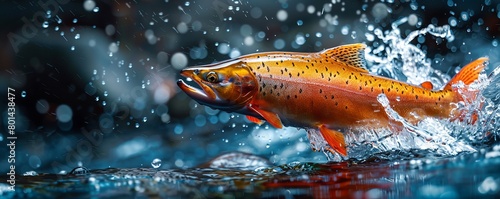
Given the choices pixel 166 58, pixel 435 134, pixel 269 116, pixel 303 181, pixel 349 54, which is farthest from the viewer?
pixel 166 58

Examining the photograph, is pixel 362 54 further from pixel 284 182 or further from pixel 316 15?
pixel 316 15

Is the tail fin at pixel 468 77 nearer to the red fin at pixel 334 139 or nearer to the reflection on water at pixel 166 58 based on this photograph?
the red fin at pixel 334 139

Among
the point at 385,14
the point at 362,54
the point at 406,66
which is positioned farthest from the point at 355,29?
the point at 362,54

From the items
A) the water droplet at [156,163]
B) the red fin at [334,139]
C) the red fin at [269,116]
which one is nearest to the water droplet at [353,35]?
the water droplet at [156,163]

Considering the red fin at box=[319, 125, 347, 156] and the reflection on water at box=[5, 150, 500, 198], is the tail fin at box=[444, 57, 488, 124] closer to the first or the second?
the reflection on water at box=[5, 150, 500, 198]

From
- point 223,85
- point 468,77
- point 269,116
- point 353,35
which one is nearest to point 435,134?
point 468,77

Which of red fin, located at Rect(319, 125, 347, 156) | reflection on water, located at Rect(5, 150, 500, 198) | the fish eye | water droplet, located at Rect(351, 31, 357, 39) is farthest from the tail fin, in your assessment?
water droplet, located at Rect(351, 31, 357, 39)

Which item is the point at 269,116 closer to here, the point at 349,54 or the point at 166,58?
the point at 349,54

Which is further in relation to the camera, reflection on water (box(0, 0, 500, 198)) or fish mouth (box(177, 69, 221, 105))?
reflection on water (box(0, 0, 500, 198))
